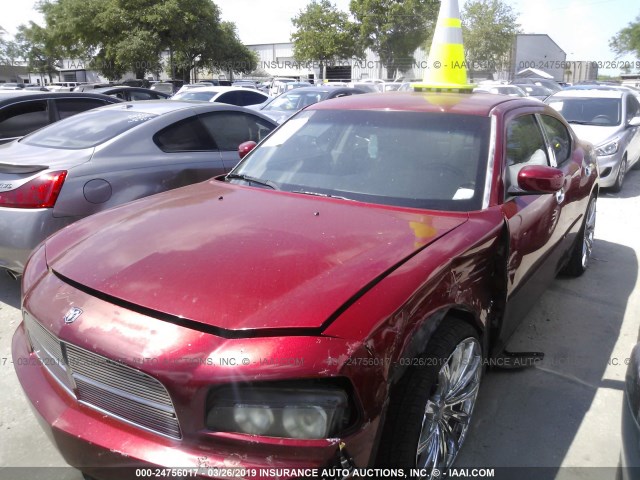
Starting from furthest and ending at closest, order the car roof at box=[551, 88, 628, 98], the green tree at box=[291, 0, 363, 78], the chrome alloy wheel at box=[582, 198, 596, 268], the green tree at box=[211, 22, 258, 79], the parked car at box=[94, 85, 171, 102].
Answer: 1. the green tree at box=[291, 0, 363, 78]
2. the green tree at box=[211, 22, 258, 79]
3. the parked car at box=[94, 85, 171, 102]
4. the car roof at box=[551, 88, 628, 98]
5. the chrome alloy wheel at box=[582, 198, 596, 268]

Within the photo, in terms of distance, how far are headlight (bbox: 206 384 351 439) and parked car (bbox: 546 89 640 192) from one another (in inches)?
291

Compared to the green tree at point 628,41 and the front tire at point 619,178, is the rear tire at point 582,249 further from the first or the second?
the green tree at point 628,41

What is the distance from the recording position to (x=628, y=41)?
51.2 metres

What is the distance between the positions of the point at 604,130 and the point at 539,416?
672cm

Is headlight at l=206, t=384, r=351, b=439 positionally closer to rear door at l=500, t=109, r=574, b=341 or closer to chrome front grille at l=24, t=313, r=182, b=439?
chrome front grille at l=24, t=313, r=182, b=439

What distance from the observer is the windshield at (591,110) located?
839 centimetres

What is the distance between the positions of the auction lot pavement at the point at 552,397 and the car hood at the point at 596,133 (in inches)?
156

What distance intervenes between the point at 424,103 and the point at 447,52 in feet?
7.33

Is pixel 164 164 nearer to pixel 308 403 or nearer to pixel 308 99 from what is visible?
pixel 308 403

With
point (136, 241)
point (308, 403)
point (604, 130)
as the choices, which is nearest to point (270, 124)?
point (136, 241)

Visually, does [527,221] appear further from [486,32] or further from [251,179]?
[486,32]

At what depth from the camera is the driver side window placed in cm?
282

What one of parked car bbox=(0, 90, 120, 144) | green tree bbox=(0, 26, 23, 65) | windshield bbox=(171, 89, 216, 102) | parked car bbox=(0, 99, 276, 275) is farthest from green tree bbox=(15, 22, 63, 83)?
parked car bbox=(0, 99, 276, 275)

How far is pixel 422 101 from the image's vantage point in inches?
126
